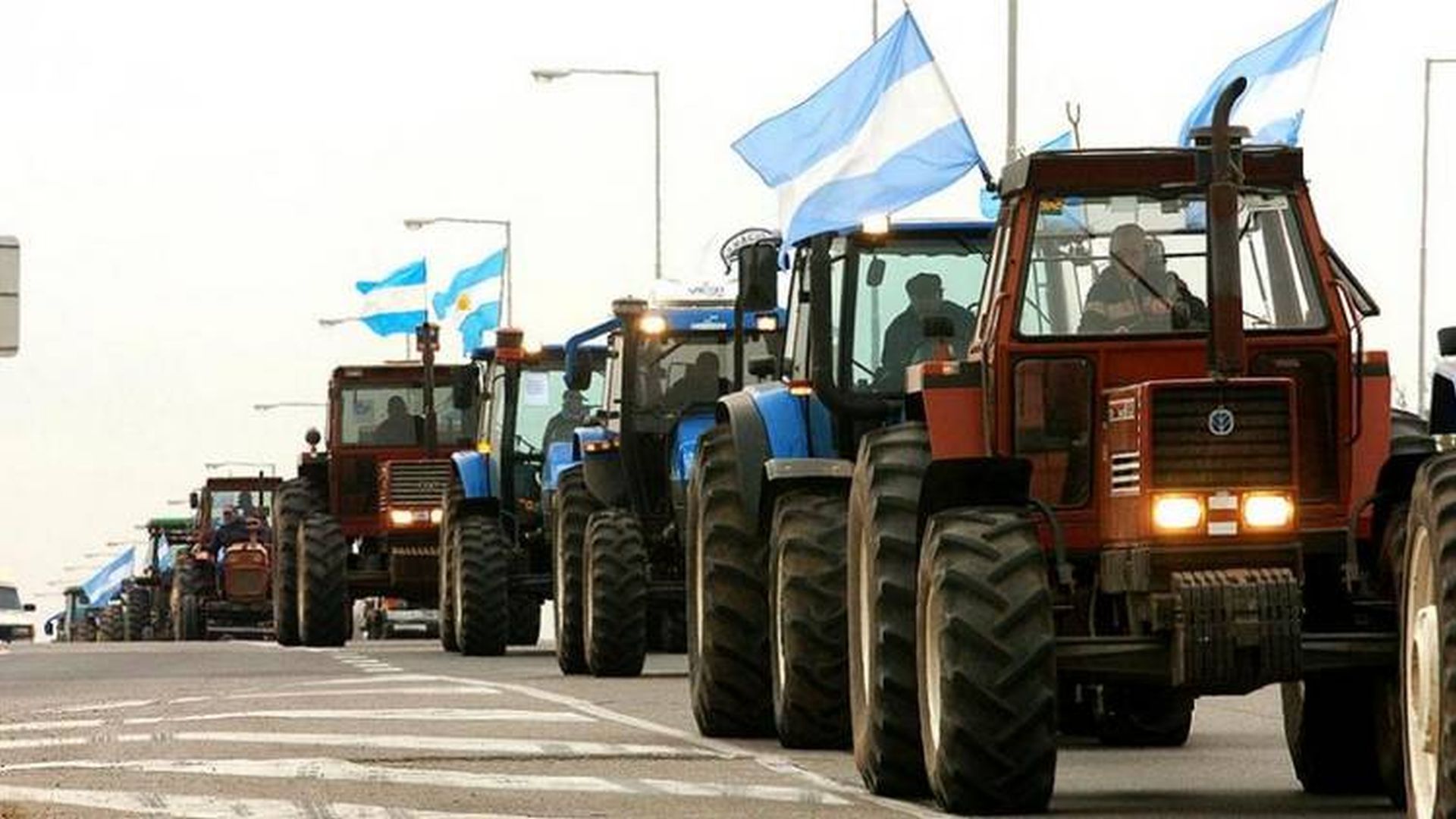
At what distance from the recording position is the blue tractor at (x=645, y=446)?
3066 cm

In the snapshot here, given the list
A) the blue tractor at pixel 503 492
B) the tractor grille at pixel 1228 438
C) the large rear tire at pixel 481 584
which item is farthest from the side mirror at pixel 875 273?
the large rear tire at pixel 481 584

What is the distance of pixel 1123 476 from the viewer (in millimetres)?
14641

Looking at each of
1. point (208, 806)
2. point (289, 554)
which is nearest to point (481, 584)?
point (289, 554)

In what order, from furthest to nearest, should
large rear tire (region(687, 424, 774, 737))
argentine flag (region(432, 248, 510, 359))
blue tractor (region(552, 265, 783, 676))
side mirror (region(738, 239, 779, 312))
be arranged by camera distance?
argentine flag (region(432, 248, 510, 359))
blue tractor (region(552, 265, 783, 676))
large rear tire (region(687, 424, 774, 737))
side mirror (region(738, 239, 779, 312))

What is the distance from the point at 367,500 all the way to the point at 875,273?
26.0m

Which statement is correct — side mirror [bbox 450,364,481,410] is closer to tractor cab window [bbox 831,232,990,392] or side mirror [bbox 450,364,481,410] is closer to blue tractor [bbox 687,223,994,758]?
blue tractor [bbox 687,223,994,758]

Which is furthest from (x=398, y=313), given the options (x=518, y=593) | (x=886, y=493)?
(x=886, y=493)

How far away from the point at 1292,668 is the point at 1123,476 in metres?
1.19

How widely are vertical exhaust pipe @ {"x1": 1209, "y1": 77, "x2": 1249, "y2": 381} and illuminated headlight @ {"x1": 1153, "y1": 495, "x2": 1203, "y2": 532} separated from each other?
44 cm

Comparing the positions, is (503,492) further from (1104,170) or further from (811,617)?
(1104,170)

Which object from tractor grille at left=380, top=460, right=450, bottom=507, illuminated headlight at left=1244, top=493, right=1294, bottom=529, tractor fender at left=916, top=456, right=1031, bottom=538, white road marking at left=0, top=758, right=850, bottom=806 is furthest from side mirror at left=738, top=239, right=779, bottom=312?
tractor grille at left=380, top=460, right=450, bottom=507

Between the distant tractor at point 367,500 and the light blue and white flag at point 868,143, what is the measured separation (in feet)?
67.8

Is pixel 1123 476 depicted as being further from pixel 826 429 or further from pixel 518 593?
pixel 518 593

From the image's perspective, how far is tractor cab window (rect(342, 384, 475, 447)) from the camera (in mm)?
45344
